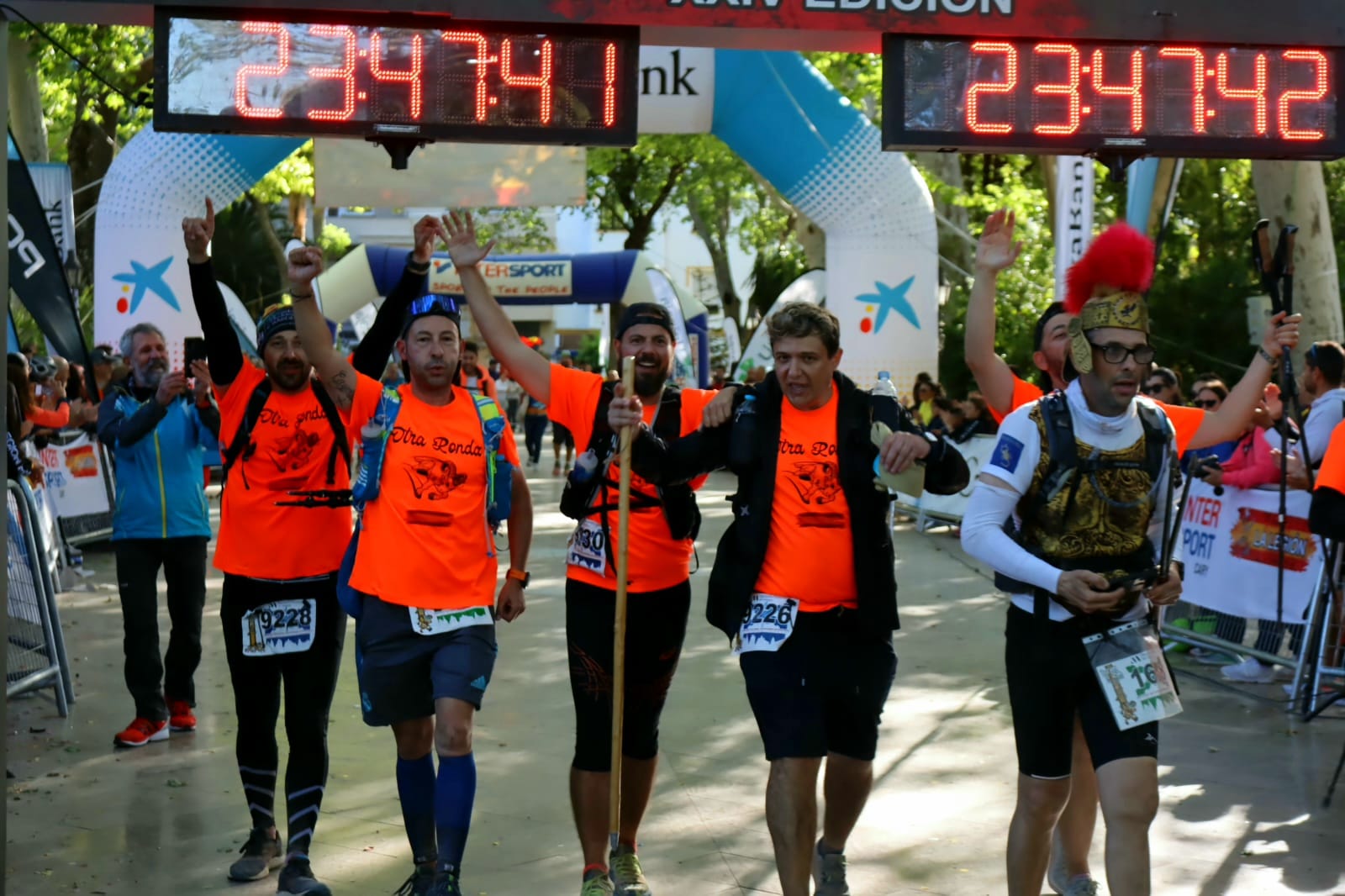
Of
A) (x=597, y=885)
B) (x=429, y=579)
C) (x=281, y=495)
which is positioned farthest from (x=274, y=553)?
(x=597, y=885)

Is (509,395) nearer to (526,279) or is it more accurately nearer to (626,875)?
(526,279)

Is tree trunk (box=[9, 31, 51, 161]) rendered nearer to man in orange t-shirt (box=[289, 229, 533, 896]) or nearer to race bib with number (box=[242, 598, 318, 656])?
race bib with number (box=[242, 598, 318, 656])

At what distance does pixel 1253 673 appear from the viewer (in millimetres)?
9828

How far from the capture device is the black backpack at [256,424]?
6.12 meters

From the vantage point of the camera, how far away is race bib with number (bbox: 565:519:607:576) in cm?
555

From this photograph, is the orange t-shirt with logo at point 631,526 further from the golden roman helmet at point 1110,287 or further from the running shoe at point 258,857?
the running shoe at point 258,857

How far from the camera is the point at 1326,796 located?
6.94m

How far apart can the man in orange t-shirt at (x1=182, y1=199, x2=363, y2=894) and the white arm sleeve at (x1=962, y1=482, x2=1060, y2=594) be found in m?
2.49

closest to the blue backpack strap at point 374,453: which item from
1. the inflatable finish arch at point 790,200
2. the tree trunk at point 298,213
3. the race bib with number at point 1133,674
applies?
the race bib with number at point 1133,674

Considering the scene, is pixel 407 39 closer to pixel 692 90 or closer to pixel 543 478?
pixel 692 90

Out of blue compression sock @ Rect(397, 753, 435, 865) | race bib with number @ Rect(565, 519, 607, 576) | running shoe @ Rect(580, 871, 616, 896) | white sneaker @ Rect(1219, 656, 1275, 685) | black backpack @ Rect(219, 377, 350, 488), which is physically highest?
black backpack @ Rect(219, 377, 350, 488)

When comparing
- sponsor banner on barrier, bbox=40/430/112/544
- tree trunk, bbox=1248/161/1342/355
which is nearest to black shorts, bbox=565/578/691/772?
sponsor banner on barrier, bbox=40/430/112/544

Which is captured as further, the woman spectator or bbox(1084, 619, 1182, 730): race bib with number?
the woman spectator

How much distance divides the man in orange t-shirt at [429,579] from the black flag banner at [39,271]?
839 centimetres
